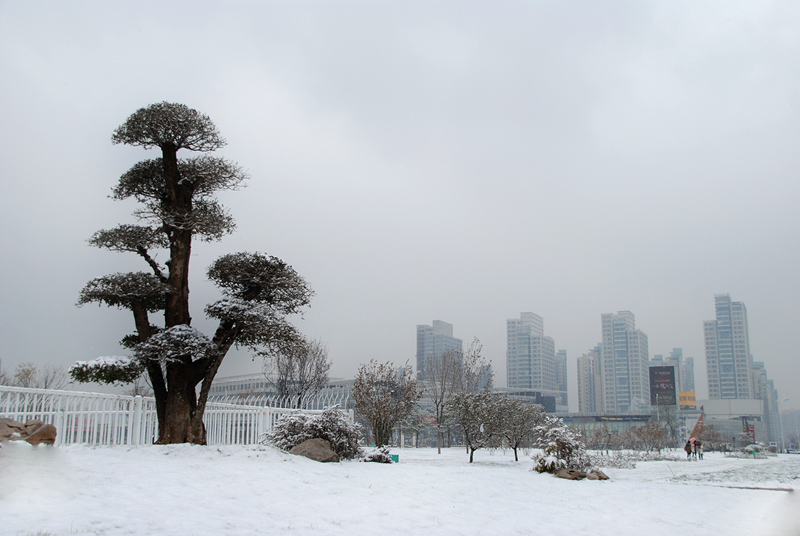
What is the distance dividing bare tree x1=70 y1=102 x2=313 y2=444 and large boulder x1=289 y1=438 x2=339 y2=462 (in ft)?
7.12

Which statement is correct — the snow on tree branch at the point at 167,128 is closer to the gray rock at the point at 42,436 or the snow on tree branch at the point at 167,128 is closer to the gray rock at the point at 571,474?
the gray rock at the point at 42,436

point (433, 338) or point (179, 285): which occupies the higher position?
point (433, 338)

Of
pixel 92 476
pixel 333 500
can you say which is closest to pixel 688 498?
pixel 333 500

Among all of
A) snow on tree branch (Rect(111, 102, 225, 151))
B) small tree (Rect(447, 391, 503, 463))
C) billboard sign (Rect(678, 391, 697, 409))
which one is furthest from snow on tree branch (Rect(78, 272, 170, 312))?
billboard sign (Rect(678, 391, 697, 409))

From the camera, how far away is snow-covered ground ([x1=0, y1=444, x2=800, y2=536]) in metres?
5.85

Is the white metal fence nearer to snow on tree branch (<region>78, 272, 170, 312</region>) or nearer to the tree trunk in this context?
the tree trunk

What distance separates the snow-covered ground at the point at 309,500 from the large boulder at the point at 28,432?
0.66ft

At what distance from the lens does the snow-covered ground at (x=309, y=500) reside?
19.2ft

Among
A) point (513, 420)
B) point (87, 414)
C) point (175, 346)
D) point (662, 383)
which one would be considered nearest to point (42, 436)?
point (87, 414)

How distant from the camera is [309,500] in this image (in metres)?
7.62

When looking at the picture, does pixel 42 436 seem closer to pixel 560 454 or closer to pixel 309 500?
pixel 309 500

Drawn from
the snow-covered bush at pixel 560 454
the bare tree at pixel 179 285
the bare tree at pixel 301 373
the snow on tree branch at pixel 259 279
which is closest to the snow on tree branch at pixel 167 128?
the bare tree at pixel 179 285

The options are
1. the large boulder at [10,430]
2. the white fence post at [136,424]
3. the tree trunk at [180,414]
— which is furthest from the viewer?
the tree trunk at [180,414]

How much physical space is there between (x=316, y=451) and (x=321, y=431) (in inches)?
A: 39.0
